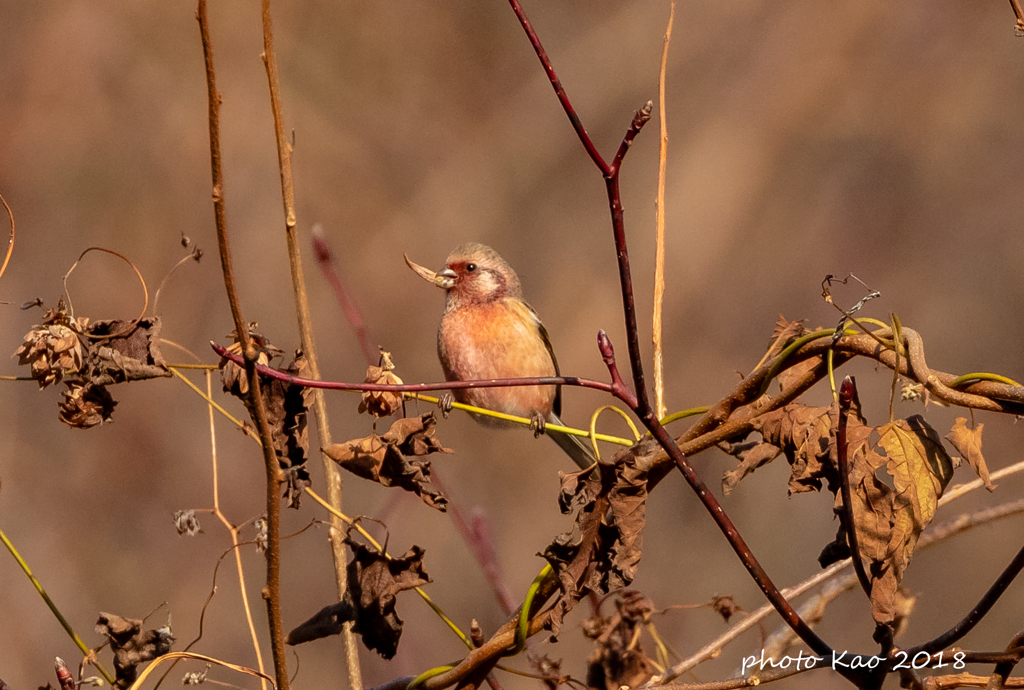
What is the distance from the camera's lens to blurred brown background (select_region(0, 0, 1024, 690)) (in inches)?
270

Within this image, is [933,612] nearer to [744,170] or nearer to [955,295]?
[955,295]

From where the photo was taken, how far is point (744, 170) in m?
7.99

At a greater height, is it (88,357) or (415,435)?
(88,357)

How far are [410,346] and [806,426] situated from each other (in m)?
5.82

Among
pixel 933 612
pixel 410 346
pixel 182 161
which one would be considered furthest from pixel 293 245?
pixel 933 612

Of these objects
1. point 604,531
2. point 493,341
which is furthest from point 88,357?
point 493,341

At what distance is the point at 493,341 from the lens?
13.4ft

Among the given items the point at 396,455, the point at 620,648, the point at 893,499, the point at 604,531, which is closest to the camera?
the point at 893,499

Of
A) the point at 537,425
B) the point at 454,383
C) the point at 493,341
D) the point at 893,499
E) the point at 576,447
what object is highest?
the point at 493,341

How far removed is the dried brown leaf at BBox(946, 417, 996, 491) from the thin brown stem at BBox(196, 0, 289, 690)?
45.5 inches

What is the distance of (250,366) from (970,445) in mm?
1234

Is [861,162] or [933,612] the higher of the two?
[861,162]

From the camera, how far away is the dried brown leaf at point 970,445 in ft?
5.36

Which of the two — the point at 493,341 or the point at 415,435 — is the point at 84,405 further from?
the point at 493,341
